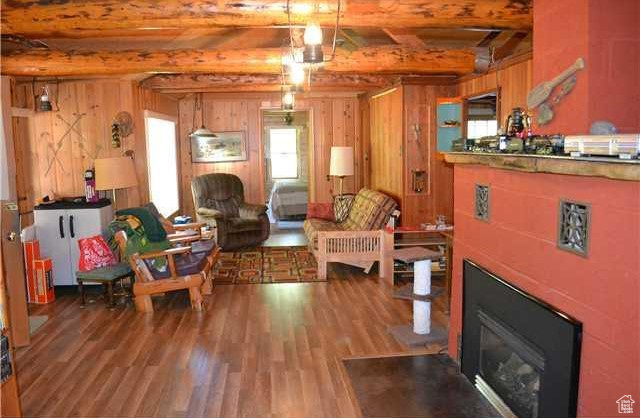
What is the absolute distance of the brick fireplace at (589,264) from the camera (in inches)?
72.2

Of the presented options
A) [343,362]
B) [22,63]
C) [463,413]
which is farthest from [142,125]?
[463,413]

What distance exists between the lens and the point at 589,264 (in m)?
2.04

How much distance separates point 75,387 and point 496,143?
9.74 ft

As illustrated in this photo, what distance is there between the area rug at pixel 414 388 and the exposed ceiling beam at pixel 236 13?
91.0 inches

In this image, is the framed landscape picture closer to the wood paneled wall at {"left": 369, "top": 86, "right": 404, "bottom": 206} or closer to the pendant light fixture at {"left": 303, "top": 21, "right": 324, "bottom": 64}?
the wood paneled wall at {"left": 369, "top": 86, "right": 404, "bottom": 206}

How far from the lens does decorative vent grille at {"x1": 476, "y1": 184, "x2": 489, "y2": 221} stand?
9.97 ft

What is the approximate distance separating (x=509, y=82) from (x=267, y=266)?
11.3 ft

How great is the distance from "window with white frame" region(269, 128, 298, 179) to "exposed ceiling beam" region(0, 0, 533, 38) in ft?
28.3

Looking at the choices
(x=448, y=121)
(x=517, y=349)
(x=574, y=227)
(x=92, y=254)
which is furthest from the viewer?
(x=448, y=121)

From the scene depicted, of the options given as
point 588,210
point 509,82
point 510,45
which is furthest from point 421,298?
point 510,45

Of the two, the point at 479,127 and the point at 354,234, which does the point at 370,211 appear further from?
the point at 479,127

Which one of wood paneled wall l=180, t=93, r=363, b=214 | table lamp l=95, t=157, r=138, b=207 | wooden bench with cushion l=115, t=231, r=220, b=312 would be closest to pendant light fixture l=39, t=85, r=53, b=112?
table lamp l=95, t=157, r=138, b=207

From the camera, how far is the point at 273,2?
337 centimetres

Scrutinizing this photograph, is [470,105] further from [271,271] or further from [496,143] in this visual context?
[496,143]
